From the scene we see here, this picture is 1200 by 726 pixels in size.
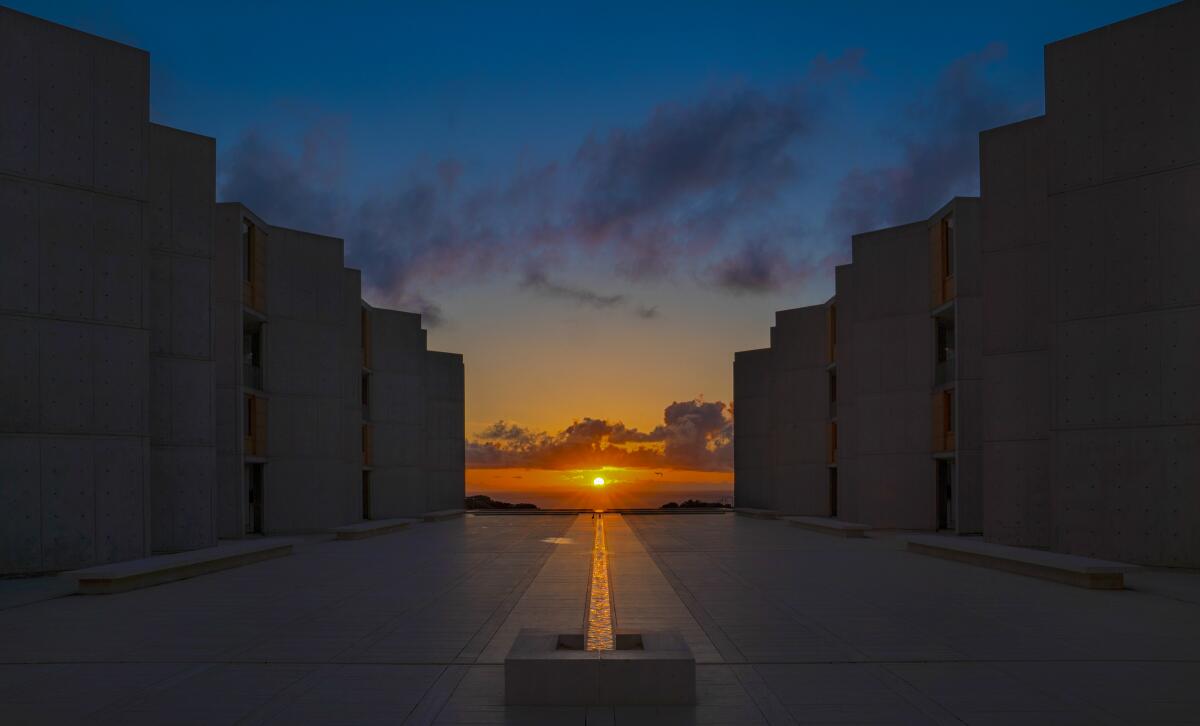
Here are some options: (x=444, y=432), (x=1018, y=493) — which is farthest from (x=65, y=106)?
(x=444, y=432)

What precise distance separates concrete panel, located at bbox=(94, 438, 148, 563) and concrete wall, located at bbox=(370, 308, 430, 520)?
908 inches

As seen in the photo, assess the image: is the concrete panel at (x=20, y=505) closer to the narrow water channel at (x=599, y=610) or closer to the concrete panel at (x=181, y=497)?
the concrete panel at (x=181, y=497)

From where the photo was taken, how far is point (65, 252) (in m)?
18.7

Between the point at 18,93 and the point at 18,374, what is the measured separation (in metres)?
5.42

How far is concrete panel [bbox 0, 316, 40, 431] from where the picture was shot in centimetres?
1777

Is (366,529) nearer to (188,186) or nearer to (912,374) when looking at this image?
(188,186)

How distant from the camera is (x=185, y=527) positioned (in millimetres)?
22812

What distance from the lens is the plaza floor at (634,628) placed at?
7.70 metres

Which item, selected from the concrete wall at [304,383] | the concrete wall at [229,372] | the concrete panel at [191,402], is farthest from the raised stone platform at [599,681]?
the concrete wall at [304,383]

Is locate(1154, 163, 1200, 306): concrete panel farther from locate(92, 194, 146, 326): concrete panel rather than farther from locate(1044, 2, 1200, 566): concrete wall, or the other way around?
locate(92, 194, 146, 326): concrete panel

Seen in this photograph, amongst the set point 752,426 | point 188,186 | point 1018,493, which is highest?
point 188,186

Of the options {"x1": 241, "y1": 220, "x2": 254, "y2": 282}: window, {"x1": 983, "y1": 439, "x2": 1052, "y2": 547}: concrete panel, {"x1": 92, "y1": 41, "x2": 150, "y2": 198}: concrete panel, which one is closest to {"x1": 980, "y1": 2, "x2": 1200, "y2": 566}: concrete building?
{"x1": 983, "y1": 439, "x2": 1052, "y2": 547}: concrete panel

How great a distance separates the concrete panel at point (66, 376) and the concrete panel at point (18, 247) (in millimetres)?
658

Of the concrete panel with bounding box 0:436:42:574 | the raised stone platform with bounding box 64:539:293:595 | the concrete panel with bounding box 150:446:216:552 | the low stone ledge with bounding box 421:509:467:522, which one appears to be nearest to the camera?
the raised stone platform with bounding box 64:539:293:595
